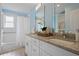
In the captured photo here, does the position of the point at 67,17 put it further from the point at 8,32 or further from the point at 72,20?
the point at 8,32

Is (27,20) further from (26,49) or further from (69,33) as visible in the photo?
(69,33)

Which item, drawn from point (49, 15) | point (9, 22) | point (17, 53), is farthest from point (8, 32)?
point (49, 15)

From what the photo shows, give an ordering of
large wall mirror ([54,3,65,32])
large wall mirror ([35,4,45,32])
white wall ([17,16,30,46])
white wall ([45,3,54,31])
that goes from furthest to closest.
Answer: large wall mirror ([35,4,45,32]) → white wall ([45,3,54,31]) → white wall ([17,16,30,46]) → large wall mirror ([54,3,65,32])

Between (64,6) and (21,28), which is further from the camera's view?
(21,28)

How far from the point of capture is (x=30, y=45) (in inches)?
98.2

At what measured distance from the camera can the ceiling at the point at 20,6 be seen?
2216mm

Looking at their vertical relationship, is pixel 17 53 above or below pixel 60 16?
below

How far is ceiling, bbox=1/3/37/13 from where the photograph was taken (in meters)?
2.22

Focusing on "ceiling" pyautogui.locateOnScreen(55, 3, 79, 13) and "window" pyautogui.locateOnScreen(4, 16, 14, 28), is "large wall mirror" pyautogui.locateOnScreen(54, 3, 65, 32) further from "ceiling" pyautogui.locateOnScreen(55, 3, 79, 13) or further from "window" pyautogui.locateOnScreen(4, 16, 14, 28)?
"window" pyautogui.locateOnScreen(4, 16, 14, 28)

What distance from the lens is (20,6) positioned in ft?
Answer: 7.43

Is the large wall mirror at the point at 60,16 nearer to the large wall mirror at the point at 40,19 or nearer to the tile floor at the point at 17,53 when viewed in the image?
A: the large wall mirror at the point at 40,19

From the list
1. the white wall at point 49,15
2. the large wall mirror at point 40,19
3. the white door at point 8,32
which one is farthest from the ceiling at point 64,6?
the white door at point 8,32

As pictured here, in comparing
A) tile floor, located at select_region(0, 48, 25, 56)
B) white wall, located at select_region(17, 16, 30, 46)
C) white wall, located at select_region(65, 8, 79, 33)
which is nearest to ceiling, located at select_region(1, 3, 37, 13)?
white wall, located at select_region(17, 16, 30, 46)

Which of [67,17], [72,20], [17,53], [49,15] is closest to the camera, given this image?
[72,20]
